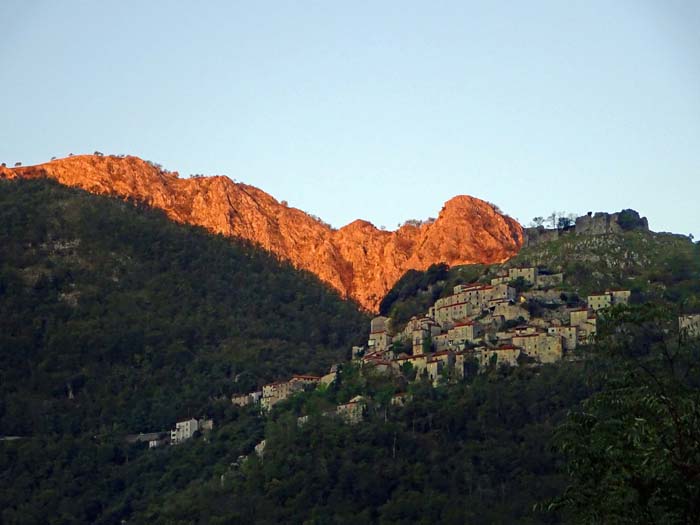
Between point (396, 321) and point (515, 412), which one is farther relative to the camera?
point (396, 321)

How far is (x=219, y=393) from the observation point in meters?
130

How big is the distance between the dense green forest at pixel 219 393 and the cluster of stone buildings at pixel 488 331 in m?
2.21

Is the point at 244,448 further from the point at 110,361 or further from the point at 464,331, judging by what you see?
the point at 110,361

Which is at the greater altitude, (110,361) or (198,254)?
(198,254)

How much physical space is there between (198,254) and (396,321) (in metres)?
44.9

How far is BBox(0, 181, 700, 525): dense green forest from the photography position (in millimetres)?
96312

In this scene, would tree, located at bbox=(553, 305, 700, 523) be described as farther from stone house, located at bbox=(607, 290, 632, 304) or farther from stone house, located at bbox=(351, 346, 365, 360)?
stone house, located at bbox=(351, 346, 365, 360)

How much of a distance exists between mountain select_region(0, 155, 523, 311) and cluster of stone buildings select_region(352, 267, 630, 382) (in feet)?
157

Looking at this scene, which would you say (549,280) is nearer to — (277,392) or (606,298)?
(606,298)

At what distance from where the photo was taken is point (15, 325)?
478ft

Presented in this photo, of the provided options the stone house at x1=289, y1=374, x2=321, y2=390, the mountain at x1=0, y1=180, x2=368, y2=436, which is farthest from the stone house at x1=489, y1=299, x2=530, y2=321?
the mountain at x1=0, y1=180, x2=368, y2=436

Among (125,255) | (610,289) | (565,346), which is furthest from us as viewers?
(125,255)

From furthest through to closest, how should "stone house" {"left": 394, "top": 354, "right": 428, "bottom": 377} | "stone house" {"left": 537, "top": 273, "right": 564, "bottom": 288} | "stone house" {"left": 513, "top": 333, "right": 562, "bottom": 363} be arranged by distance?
1. "stone house" {"left": 537, "top": 273, "right": 564, "bottom": 288}
2. "stone house" {"left": 394, "top": 354, "right": 428, "bottom": 377}
3. "stone house" {"left": 513, "top": 333, "right": 562, "bottom": 363}

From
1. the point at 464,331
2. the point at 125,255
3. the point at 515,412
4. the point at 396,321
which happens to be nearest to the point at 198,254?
the point at 125,255
